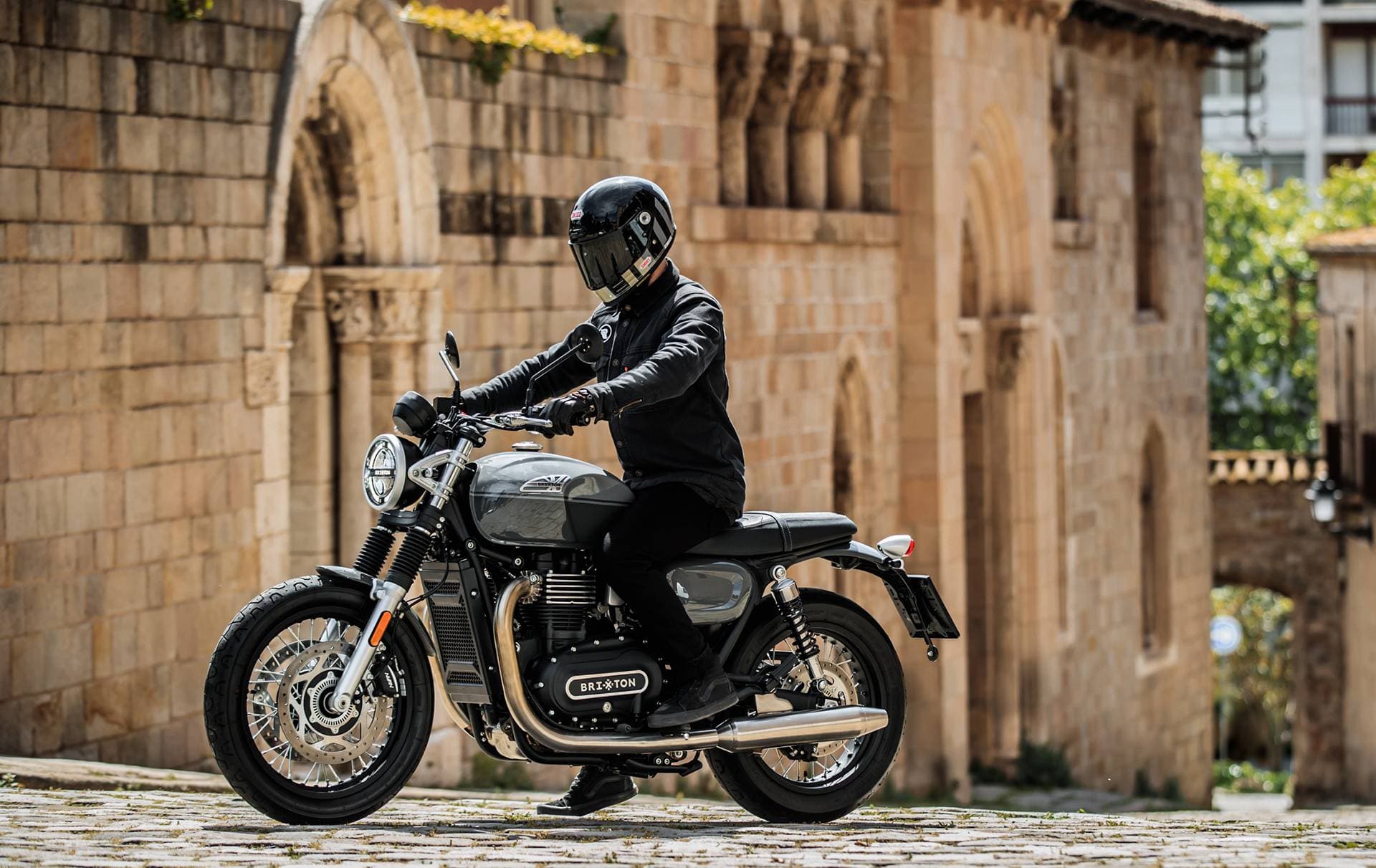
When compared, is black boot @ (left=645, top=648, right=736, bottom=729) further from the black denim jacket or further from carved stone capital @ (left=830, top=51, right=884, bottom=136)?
carved stone capital @ (left=830, top=51, right=884, bottom=136)

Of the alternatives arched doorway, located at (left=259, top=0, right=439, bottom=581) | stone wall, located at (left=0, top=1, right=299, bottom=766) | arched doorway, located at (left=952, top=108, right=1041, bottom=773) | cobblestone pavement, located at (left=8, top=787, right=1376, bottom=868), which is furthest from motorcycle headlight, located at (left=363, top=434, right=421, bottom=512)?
arched doorway, located at (left=952, top=108, right=1041, bottom=773)

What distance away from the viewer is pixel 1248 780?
4641cm

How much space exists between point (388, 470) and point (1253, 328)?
4116 centimetres

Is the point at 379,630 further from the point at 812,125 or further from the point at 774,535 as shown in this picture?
the point at 812,125

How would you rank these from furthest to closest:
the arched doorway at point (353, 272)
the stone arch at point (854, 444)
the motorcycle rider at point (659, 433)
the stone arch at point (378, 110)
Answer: the stone arch at point (854, 444) < the arched doorway at point (353, 272) < the stone arch at point (378, 110) < the motorcycle rider at point (659, 433)

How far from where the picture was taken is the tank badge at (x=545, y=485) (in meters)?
7.60

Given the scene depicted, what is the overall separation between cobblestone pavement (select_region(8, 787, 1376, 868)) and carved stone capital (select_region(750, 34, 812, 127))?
478 inches

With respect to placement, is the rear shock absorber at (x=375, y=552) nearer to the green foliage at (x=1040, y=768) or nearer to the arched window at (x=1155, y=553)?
the green foliage at (x=1040, y=768)

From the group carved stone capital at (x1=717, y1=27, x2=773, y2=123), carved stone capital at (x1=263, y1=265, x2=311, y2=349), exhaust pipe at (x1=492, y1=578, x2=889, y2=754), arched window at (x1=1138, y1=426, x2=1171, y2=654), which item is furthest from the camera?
arched window at (x1=1138, y1=426, x2=1171, y2=654)

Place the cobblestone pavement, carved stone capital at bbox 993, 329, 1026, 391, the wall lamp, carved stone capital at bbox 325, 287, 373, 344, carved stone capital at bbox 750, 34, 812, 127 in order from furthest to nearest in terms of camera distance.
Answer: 1. the wall lamp
2. carved stone capital at bbox 993, 329, 1026, 391
3. carved stone capital at bbox 750, 34, 812, 127
4. carved stone capital at bbox 325, 287, 373, 344
5. the cobblestone pavement

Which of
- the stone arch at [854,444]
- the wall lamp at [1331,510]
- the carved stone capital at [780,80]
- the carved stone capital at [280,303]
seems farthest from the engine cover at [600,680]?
the wall lamp at [1331,510]

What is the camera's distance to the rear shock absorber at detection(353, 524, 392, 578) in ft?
24.4

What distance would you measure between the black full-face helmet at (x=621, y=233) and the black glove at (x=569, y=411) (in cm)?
64

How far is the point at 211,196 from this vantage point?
42.0ft
